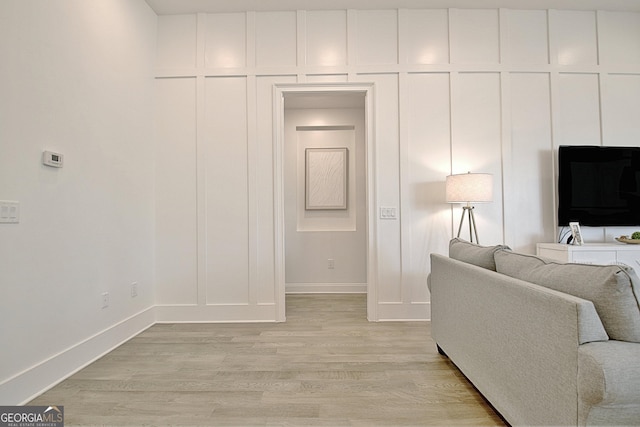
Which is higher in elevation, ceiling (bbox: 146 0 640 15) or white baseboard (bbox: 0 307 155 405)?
ceiling (bbox: 146 0 640 15)

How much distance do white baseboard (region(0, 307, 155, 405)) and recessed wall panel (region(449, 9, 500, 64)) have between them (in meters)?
3.90

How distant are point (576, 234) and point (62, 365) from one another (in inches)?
164

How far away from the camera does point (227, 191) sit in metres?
3.26

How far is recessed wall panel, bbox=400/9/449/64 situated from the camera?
3.26 metres

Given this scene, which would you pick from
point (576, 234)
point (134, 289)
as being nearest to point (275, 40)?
point (134, 289)

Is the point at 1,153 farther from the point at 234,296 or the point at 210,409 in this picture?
the point at 234,296

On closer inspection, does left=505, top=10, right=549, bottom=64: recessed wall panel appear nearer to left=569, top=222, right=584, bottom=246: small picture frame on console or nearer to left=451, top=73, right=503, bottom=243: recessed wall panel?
left=451, top=73, right=503, bottom=243: recessed wall panel

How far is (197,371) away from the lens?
212cm

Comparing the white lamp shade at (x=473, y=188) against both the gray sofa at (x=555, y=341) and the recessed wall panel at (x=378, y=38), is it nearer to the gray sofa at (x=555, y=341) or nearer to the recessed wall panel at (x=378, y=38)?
the gray sofa at (x=555, y=341)

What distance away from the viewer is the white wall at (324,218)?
4.59m

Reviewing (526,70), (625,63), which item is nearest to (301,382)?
(526,70)

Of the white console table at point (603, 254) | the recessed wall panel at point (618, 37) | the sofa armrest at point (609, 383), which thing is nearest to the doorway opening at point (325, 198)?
the white console table at point (603, 254)

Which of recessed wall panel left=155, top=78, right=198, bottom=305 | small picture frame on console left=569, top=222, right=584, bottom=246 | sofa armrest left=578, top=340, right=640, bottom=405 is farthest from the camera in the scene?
recessed wall panel left=155, top=78, right=198, bottom=305

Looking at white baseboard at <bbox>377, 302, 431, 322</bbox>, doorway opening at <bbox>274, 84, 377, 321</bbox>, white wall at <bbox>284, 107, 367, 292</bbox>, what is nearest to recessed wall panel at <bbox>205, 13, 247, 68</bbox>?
doorway opening at <bbox>274, 84, 377, 321</bbox>
